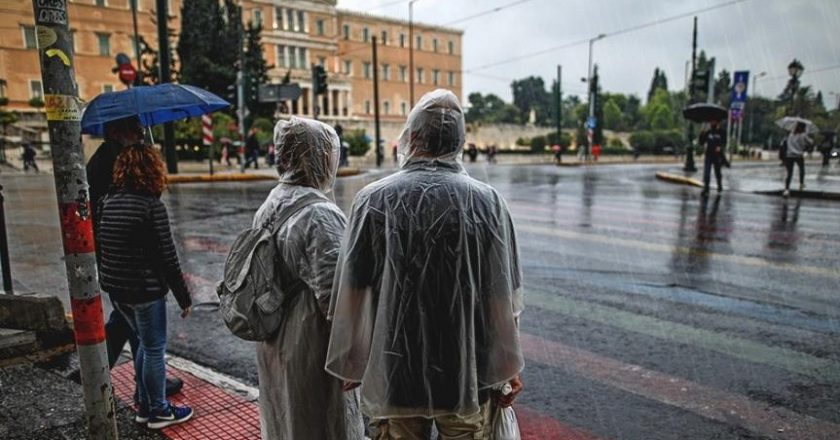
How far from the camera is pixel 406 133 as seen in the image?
2193 millimetres

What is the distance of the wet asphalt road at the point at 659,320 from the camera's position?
356cm

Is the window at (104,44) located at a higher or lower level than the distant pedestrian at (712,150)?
higher

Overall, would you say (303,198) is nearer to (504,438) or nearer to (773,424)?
(504,438)

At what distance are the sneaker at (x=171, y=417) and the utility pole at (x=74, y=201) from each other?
33.3 inches

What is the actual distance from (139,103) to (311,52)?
78.1m

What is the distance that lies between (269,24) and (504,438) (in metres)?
78.2

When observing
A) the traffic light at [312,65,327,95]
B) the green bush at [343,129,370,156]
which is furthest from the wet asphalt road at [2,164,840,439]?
the green bush at [343,129,370,156]

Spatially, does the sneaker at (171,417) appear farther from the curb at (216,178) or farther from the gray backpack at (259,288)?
the curb at (216,178)

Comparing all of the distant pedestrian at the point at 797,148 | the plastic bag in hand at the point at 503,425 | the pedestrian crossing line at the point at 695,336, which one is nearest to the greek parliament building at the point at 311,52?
the distant pedestrian at the point at 797,148

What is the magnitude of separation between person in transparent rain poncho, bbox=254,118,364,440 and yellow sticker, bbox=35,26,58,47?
0.87 metres

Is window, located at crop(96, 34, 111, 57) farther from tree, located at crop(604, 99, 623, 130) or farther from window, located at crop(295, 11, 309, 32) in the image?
tree, located at crop(604, 99, 623, 130)

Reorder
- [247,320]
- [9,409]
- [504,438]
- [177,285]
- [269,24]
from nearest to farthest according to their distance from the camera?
[504,438] < [247,320] < [177,285] < [9,409] < [269,24]

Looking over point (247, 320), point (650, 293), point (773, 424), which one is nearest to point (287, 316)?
point (247, 320)

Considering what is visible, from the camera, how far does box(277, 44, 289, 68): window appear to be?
245 ft
